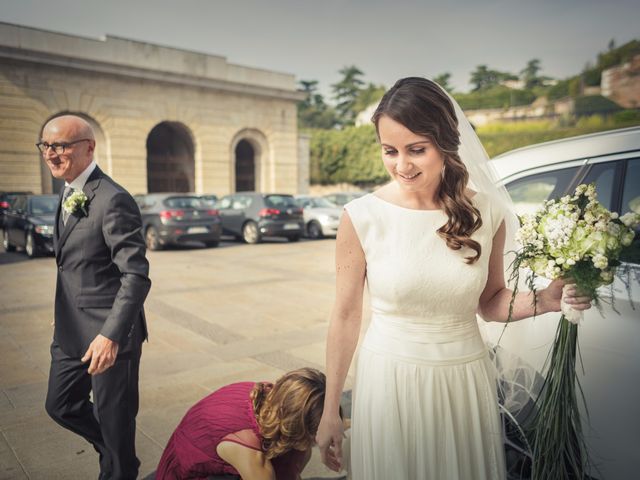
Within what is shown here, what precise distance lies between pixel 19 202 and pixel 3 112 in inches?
434

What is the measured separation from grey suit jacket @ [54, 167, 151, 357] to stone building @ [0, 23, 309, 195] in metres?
24.2

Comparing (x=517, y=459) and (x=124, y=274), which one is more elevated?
(x=124, y=274)

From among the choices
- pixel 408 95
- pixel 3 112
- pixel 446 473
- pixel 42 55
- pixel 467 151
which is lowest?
pixel 446 473

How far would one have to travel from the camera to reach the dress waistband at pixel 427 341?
1.79m

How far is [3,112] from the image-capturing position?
2284cm

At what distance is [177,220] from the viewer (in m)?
14.4

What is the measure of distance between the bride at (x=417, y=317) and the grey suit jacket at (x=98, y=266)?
4.32 feet

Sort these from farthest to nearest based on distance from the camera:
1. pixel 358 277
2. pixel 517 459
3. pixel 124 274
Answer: pixel 517 459, pixel 124 274, pixel 358 277

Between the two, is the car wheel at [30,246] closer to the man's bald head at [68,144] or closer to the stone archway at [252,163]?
the man's bald head at [68,144]

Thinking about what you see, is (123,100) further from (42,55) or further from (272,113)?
(272,113)

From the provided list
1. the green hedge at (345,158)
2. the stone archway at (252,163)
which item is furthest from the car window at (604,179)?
the green hedge at (345,158)

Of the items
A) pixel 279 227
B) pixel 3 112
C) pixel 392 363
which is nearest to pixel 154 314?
pixel 392 363

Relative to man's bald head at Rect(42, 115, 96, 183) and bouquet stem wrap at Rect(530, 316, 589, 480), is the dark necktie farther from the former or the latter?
bouquet stem wrap at Rect(530, 316, 589, 480)

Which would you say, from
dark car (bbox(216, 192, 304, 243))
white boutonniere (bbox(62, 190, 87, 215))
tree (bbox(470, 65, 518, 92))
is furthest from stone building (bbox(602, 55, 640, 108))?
tree (bbox(470, 65, 518, 92))
